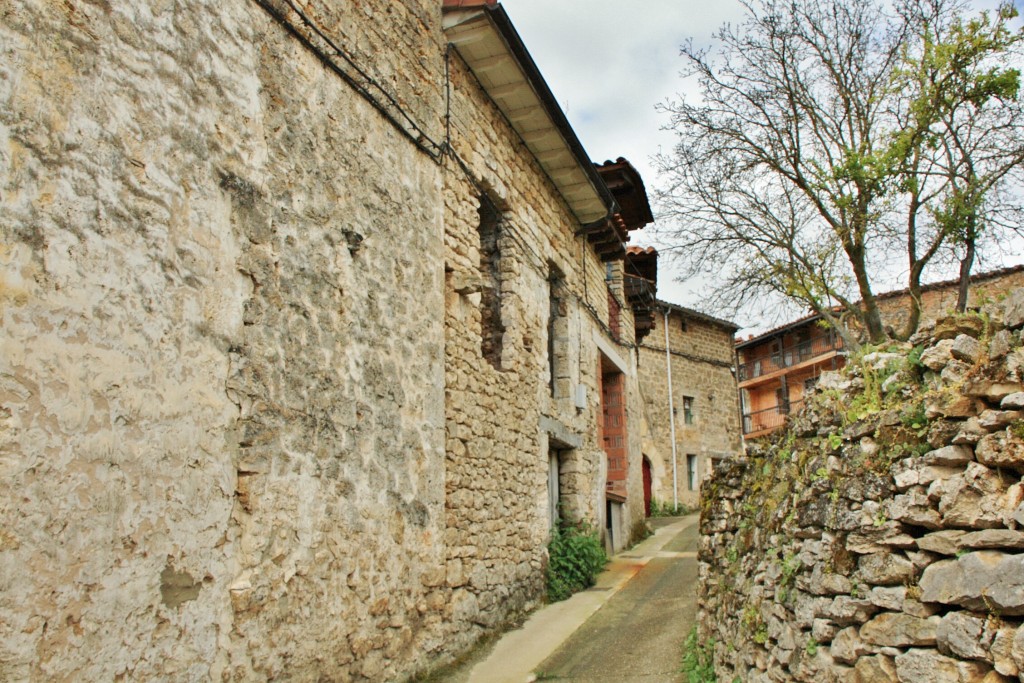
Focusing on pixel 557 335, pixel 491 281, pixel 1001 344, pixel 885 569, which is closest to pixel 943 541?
pixel 885 569

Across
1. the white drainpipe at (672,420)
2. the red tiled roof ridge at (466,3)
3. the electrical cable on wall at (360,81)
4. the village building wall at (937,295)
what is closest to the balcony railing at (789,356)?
the village building wall at (937,295)

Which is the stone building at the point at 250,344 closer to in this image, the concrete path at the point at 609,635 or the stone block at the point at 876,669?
the concrete path at the point at 609,635

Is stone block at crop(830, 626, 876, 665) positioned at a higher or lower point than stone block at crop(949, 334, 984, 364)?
lower

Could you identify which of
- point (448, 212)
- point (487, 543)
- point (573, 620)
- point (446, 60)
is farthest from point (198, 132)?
point (573, 620)

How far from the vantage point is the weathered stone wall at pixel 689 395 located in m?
21.0

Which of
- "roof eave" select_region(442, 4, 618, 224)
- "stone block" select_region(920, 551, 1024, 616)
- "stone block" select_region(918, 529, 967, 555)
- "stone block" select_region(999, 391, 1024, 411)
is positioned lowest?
"stone block" select_region(920, 551, 1024, 616)

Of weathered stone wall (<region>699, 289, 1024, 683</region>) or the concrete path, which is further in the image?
the concrete path

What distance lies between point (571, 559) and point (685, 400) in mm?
15088

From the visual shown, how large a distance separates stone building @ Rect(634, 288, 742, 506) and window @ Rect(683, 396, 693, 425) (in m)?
0.03

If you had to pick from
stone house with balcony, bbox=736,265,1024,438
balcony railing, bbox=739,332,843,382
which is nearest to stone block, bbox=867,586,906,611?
stone house with balcony, bbox=736,265,1024,438

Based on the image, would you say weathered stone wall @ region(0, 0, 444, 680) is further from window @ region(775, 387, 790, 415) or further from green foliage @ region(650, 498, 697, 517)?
window @ region(775, 387, 790, 415)

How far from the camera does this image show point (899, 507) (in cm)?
320

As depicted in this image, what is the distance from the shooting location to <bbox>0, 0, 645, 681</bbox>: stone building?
286 centimetres

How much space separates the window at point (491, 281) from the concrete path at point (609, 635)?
247 cm
